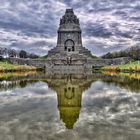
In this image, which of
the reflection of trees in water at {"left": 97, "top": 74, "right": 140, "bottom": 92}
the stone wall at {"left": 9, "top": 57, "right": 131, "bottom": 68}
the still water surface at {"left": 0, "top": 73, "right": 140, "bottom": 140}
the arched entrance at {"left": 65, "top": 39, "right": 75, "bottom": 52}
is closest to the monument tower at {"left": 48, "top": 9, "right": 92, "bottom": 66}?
the arched entrance at {"left": 65, "top": 39, "right": 75, "bottom": 52}

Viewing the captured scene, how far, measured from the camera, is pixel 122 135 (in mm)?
9688

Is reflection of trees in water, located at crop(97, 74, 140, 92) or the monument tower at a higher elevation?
the monument tower

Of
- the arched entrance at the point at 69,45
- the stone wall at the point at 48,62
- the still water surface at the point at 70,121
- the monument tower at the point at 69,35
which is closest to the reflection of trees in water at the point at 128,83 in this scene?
the still water surface at the point at 70,121

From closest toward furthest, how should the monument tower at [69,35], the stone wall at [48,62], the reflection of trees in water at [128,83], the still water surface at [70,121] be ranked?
1. the still water surface at [70,121]
2. the reflection of trees in water at [128,83]
3. the stone wall at [48,62]
4. the monument tower at [69,35]

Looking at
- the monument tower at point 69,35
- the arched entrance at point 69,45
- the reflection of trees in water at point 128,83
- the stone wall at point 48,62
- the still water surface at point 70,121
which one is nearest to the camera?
the still water surface at point 70,121

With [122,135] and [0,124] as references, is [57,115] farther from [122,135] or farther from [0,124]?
[122,135]

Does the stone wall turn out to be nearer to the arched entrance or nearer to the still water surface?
the arched entrance

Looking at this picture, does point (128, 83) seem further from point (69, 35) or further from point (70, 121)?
point (69, 35)

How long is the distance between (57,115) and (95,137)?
386 centimetres

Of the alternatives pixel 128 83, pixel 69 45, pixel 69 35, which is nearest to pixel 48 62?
pixel 69 45

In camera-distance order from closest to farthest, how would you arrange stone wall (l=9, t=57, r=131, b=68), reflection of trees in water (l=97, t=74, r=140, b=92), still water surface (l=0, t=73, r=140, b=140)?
still water surface (l=0, t=73, r=140, b=140)
reflection of trees in water (l=97, t=74, r=140, b=92)
stone wall (l=9, t=57, r=131, b=68)

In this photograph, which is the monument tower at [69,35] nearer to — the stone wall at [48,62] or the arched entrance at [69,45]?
the arched entrance at [69,45]

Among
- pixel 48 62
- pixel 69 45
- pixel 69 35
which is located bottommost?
pixel 48 62

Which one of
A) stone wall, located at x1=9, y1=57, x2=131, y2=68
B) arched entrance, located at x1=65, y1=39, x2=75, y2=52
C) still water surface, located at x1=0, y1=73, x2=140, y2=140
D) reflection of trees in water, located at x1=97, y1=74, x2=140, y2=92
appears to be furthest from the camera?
arched entrance, located at x1=65, y1=39, x2=75, y2=52
